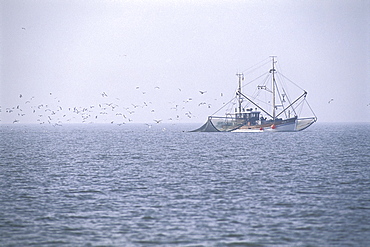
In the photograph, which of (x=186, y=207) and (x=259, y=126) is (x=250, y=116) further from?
(x=186, y=207)

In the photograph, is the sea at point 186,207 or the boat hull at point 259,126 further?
the boat hull at point 259,126

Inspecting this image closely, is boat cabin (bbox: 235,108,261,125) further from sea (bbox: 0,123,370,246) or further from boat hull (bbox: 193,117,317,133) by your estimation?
sea (bbox: 0,123,370,246)

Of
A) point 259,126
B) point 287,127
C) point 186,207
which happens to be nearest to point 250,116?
point 259,126

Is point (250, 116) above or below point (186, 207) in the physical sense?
above

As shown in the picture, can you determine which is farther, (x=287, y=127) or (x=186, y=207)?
(x=287, y=127)

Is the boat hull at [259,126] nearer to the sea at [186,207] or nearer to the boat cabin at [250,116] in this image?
the boat cabin at [250,116]

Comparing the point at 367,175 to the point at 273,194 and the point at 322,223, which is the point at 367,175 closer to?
the point at 273,194

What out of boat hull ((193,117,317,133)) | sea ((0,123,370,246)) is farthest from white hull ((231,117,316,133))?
sea ((0,123,370,246))

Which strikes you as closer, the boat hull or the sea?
the sea

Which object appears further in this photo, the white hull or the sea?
the white hull

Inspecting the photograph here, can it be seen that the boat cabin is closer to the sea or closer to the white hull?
the white hull

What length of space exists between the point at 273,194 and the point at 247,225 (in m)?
Answer: 10.4

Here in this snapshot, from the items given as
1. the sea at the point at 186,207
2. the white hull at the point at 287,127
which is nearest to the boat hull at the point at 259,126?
the white hull at the point at 287,127

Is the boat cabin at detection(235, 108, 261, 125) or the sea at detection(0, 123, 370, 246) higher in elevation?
the boat cabin at detection(235, 108, 261, 125)
